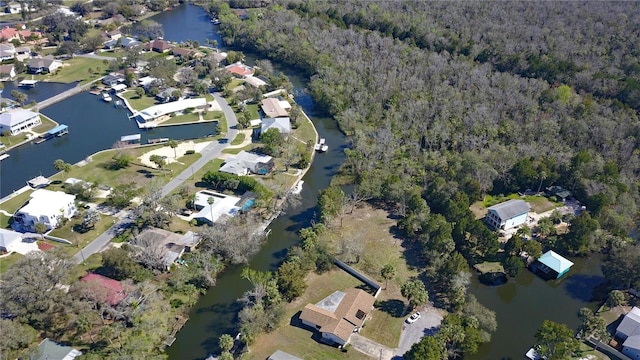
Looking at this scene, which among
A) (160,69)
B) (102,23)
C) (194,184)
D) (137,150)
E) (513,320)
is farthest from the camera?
(102,23)

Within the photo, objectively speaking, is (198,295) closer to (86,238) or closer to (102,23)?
(86,238)

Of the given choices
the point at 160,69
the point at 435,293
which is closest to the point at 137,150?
the point at 160,69

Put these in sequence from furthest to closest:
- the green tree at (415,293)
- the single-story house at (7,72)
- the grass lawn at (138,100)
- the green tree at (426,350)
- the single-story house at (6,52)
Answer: the single-story house at (6,52) < the single-story house at (7,72) < the grass lawn at (138,100) < the green tree at (415,293) < the green tree at (426,350)

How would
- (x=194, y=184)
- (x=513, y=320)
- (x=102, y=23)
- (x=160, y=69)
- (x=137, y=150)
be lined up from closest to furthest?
(x=513, y=320)
(x=194, y=184)
(x=137, y=150)
(x=160, y=69)
(x=102, y=23)

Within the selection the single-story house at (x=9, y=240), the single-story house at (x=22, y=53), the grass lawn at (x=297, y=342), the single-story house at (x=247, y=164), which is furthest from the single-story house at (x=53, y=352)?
the single-story house at (x=22, y=53)

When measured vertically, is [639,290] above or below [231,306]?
above

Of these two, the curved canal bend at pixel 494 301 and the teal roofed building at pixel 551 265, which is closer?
the curved canal bend at pixel 494 301

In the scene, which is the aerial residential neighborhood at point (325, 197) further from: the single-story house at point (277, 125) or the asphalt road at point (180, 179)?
the single-story house at point (277, 125)
